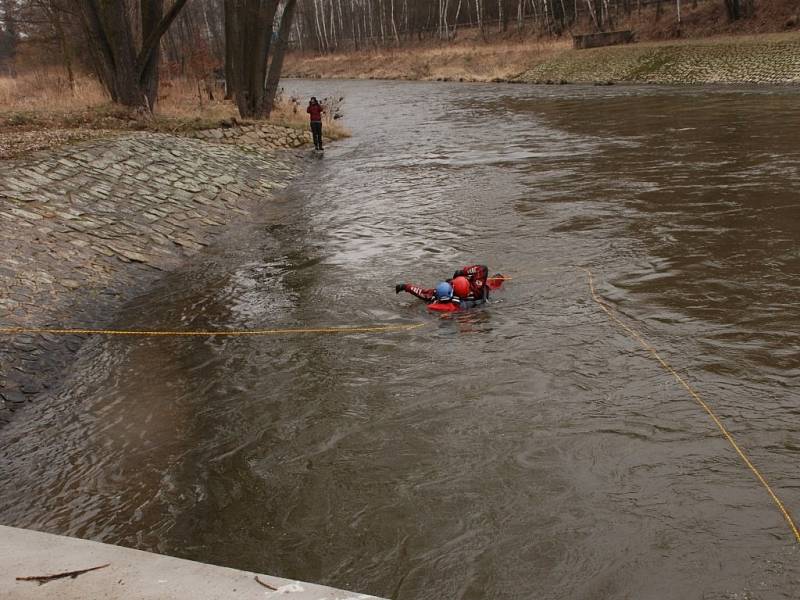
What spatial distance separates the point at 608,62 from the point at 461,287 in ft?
118

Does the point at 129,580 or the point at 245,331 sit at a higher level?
the point at 129,580

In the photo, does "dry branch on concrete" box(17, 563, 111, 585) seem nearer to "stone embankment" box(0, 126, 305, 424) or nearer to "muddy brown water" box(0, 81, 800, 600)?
"muddy brown water" box(0, 81, 800, 600)

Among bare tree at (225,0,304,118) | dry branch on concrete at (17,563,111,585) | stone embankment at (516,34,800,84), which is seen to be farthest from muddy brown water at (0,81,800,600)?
stone embankment at (516,34,800,84)

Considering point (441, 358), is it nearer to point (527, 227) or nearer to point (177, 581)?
point (177, 581)

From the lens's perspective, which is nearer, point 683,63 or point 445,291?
point 445,291

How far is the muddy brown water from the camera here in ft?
15.9

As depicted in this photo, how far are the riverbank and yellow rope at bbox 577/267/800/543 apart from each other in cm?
2592

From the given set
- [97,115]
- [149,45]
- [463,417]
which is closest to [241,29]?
[149,45]

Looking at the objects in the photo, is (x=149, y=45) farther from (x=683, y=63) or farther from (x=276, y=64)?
(x=683, y=63)

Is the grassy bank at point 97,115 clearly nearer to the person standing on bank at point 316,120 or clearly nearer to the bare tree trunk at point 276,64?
the bare tree trunk at point 276,64

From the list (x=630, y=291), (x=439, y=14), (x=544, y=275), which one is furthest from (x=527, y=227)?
(x=439, y=14)

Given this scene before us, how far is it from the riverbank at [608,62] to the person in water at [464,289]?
26.5m

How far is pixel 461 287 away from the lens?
8883 mm

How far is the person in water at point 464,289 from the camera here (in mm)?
8906
